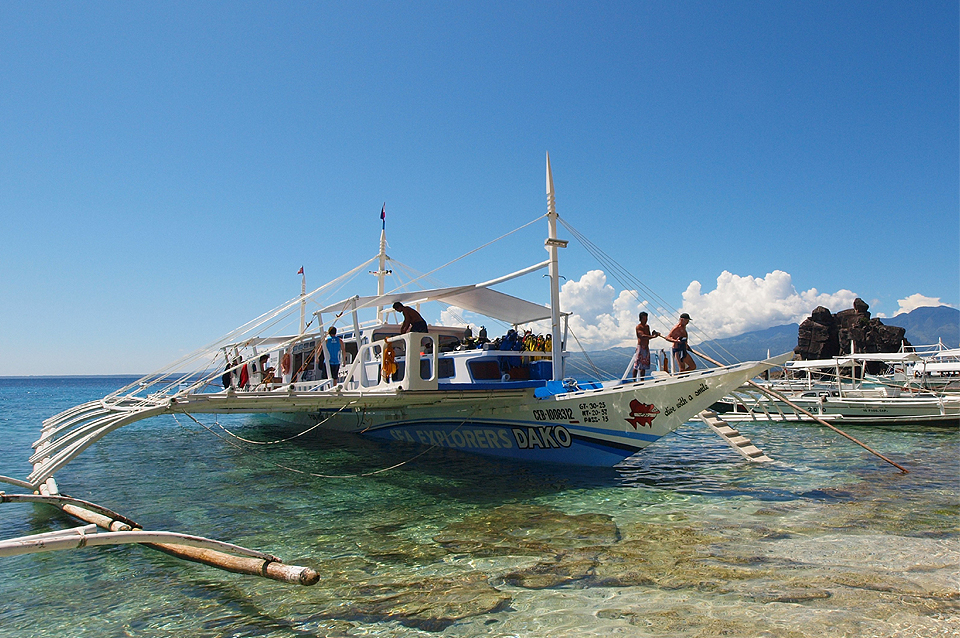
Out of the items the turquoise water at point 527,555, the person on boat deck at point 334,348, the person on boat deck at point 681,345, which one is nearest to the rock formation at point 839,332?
the turquoise water at point 527,555

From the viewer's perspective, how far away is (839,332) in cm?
8562

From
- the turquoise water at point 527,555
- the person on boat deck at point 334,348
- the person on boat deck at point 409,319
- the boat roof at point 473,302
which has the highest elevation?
the boat roof at point 473,302

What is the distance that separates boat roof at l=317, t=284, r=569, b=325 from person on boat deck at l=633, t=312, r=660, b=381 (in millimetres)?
3392

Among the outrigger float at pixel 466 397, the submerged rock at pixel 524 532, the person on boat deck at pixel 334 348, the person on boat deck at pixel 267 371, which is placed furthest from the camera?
the person on boat deck at pixel 267 371

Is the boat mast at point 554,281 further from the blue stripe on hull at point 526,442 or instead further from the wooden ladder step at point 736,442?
the wooden ladder step at point 736,442

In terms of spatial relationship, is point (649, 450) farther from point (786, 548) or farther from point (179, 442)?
point (179, 442)

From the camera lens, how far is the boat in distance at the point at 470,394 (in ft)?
34.0

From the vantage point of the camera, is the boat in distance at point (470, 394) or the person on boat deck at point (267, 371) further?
the person on boat deck at point (267, 371)

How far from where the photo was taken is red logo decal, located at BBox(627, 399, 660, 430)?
35.8 feet

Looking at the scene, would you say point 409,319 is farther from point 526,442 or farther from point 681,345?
point 681,345

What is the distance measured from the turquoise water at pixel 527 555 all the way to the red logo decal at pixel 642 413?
1.30 m

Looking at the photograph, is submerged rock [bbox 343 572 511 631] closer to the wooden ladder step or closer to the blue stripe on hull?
the blue stripe on hull

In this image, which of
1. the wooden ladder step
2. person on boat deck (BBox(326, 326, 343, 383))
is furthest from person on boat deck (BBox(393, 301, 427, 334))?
the wooden ladder step

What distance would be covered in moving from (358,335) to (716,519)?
27.9 ft
